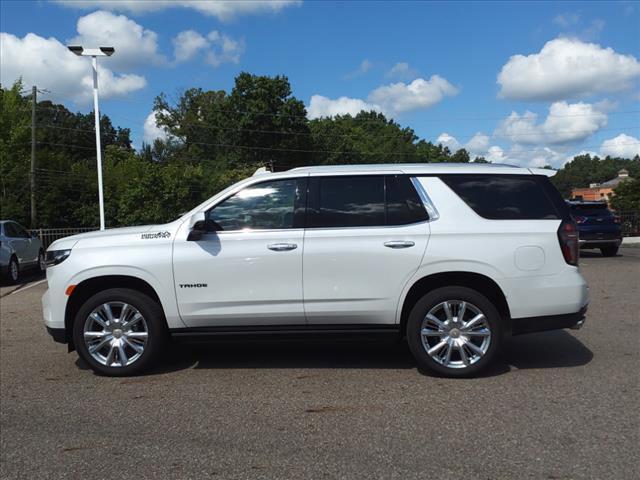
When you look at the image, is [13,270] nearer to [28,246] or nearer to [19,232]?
[28,246]

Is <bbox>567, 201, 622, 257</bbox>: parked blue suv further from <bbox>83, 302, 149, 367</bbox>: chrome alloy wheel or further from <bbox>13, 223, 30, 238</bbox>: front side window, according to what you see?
<bbox>13, 223, 30, 238</bbox>: front side window

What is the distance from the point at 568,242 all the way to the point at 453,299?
1163 millimetres

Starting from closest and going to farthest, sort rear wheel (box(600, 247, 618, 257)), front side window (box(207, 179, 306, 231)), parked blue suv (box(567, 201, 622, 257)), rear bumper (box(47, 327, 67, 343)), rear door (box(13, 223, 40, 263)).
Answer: front side window (box(207, 179, 306, 231))
rear bumper (box(47, 327, 67, 343))
rear door (box(13, 223, 40, 263))
parked blue suv (box(567, 201, 622, 257))
rear wheel (box(600, 247, 618, 257))

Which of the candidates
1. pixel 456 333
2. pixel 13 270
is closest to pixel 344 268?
pixel 456 333

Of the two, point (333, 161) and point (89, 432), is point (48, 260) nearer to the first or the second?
point (89, 432)

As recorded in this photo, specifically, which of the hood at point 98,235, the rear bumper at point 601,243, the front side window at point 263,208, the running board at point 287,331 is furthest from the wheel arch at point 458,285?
the rear bumper at point 601,243

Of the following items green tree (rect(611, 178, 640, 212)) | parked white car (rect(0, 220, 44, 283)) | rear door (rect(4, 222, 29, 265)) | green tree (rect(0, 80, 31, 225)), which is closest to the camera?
parked white car (rect(0, 220, 44, 283))

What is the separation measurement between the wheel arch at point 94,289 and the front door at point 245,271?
0.40 meters

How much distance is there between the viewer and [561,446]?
12.4 ft

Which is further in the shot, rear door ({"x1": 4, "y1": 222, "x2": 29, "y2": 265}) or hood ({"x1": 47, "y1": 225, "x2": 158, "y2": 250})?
rear door ({"x1": 4, "y1": 222, "x2": 29, "y2": 265})

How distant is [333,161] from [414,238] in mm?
71328

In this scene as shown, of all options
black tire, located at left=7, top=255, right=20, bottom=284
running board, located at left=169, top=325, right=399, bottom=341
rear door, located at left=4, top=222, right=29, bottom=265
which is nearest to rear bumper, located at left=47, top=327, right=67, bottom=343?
running board, located at left=169, top=325, right=399, bottom=341

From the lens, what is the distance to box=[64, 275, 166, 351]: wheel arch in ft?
18.0

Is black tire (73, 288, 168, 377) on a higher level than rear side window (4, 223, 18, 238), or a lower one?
lower
